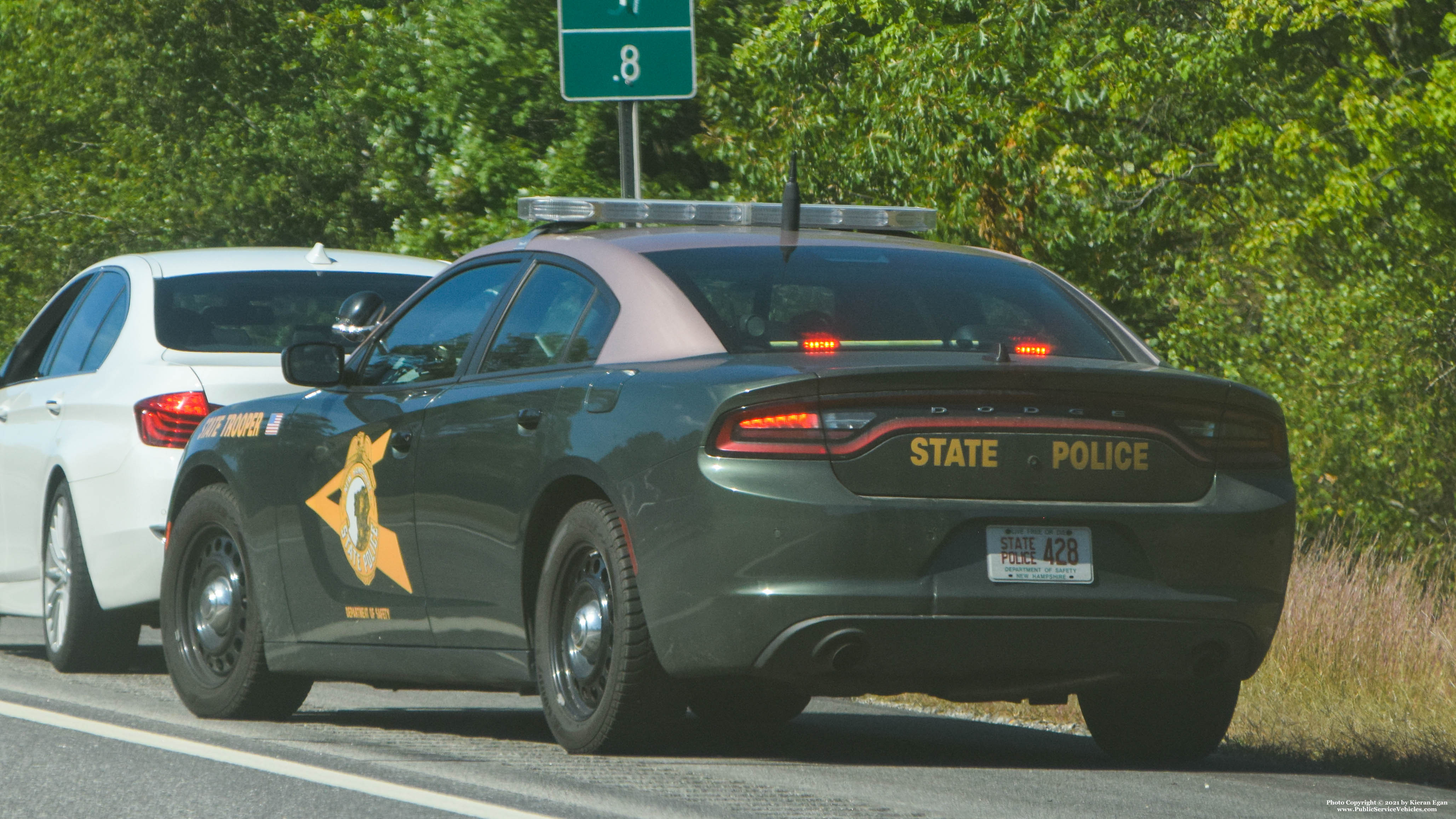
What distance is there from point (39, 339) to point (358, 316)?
7.30 ft

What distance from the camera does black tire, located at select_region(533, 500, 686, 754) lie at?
566 cm

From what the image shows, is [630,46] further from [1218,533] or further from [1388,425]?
[1388,425]

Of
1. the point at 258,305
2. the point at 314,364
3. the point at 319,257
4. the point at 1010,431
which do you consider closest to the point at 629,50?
the point at 319,257

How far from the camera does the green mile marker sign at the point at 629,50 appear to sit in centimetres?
936

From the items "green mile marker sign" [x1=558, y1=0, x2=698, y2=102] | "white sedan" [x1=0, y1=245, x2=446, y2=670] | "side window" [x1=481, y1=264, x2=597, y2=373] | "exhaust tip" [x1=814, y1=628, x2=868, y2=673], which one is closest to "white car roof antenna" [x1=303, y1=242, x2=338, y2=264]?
"white sedan" [x1=0, y1=245, x2=446, y2=670]

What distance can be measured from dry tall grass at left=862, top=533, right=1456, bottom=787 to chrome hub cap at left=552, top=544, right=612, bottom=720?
210 centimetres

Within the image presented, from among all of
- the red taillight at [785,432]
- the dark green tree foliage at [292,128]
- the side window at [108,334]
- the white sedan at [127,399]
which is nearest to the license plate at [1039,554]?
the red taillight at [785,432]

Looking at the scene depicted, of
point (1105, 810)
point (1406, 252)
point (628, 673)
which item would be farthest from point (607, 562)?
point (1406, 252)

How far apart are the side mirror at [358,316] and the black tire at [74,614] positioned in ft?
4.34

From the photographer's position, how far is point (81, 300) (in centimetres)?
→ 965

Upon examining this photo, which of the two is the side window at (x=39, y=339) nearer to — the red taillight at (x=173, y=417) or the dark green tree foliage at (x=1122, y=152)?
the red taillight at (x=173, y=417)

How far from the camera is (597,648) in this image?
5.88m

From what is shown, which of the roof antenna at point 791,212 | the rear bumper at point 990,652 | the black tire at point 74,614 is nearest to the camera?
the rear bumper at point 990,652

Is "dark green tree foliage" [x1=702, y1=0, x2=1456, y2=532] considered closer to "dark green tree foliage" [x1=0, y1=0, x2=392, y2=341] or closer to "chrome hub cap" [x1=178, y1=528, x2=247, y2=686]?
"chrome hub cap" [x1=178, y1=528, x2=247, y2=686]
